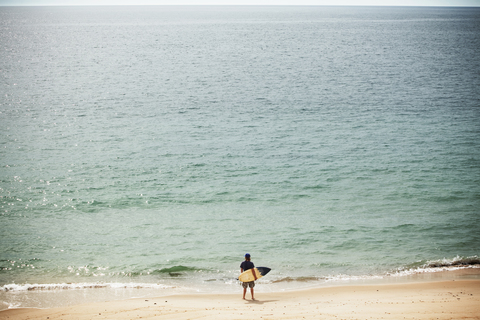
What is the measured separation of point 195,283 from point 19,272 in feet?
25.7

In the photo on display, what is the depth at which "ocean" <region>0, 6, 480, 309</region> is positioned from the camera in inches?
721

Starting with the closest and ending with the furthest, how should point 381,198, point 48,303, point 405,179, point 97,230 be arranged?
1. point 48,303
2. point 97,230
3. point 381,198
4. point 405,179


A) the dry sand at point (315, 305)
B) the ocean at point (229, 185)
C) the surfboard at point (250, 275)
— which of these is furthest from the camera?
the ocean at point (229, 185)

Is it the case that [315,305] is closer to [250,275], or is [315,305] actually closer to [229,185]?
[250,275]

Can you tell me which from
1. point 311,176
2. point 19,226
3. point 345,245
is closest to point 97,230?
point 19,226

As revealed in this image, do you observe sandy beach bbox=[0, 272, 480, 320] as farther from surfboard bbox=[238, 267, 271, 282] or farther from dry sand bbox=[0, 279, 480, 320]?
surfboard bbox=[238, 267, 271, 282]

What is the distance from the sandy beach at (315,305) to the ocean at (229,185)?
129cm

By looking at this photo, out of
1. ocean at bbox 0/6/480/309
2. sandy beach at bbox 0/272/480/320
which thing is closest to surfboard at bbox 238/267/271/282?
sandy beach at bbox 0/272/480/320

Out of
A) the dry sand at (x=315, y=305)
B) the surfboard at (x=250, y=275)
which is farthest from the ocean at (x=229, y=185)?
the surfboard at (x=250, y=275)

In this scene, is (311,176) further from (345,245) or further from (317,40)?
(317,40)

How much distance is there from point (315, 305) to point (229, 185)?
1448 cm

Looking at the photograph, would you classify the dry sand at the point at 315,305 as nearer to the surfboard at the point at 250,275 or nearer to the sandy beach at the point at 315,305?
the sandy beach at the point at 315,305

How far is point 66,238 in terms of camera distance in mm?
21016

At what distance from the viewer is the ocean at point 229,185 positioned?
18.3 m
